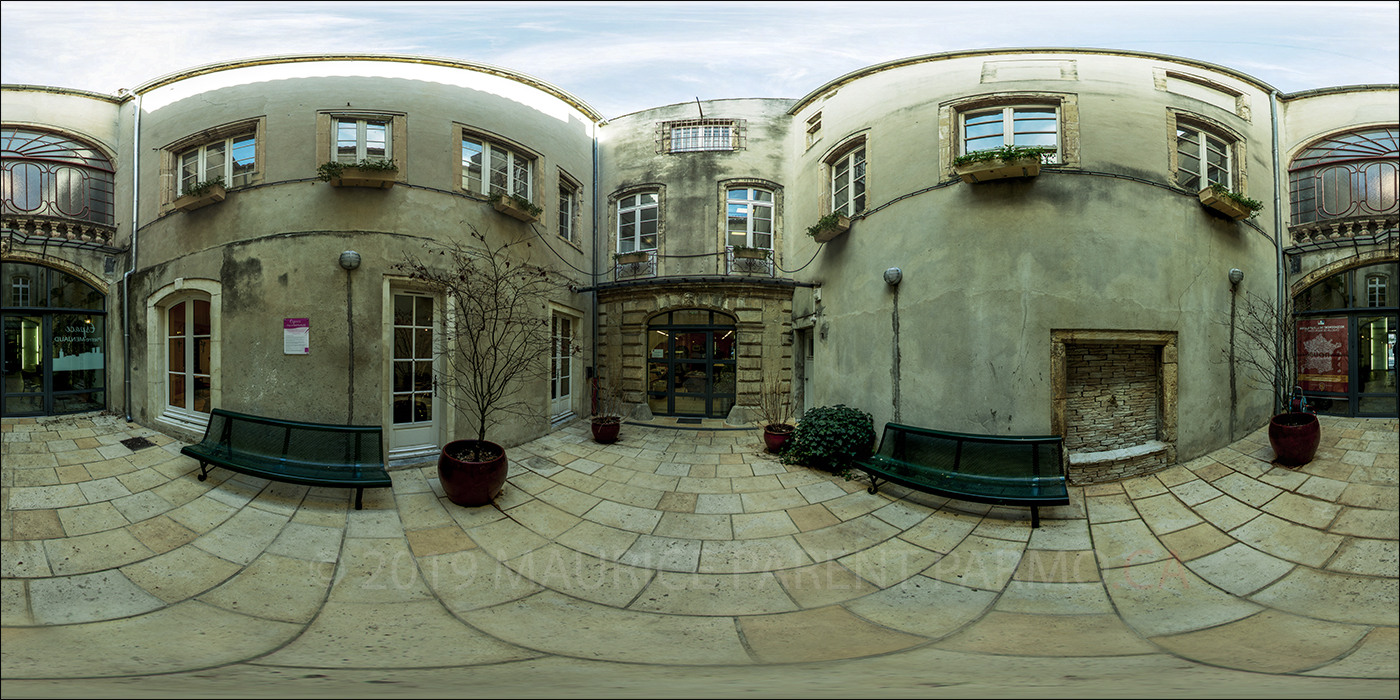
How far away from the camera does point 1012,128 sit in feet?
17.8

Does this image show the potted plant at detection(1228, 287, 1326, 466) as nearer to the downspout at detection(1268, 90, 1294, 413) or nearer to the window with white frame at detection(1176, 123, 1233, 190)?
the downspout at detection(1268, 90, 1294, 413)

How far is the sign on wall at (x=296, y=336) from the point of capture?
506cm

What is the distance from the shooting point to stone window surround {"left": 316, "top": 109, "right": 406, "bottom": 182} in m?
5.27

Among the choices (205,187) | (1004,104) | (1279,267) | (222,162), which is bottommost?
(1279,267)

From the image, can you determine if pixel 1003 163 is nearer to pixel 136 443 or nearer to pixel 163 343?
pixel 136 443

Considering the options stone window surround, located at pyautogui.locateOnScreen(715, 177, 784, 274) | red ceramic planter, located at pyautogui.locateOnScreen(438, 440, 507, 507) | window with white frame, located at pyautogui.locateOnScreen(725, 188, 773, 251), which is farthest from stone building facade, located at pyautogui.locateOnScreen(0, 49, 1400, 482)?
window with white frame, located at pyautogui.locateOnScreen(725, 188, 773, 251)

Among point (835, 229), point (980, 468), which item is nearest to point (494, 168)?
point (835, 229)

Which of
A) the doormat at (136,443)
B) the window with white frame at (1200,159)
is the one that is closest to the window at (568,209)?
the doormat at (136,443)

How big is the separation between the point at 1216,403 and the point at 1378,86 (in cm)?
326

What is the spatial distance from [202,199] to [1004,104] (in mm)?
8721

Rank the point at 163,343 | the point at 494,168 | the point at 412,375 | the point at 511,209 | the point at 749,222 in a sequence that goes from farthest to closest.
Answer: the point at 749,222 → the point at 494,168 → the point at 511,209 → the point at 163,343 → the point at 412,375

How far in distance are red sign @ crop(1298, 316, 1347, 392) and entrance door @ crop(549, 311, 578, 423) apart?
28.9 ft

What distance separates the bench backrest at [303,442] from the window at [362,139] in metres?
2.88

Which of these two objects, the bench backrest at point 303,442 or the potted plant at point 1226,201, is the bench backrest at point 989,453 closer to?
the potted plant at point 1226,201
